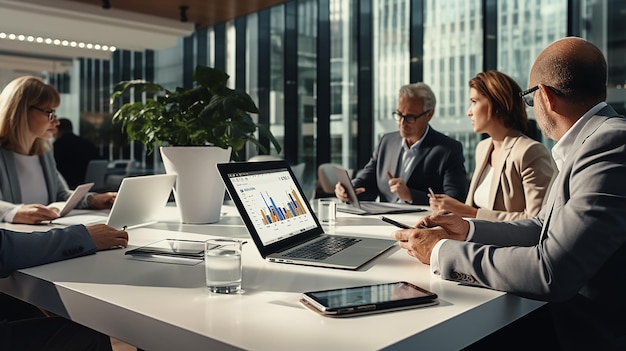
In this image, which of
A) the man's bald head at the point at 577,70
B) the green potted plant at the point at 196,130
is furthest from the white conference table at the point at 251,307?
A: the green potted plant at the point at 196,130

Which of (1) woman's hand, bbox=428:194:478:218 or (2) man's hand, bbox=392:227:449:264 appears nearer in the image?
(2) man's hand, bbox=392:227:449:264

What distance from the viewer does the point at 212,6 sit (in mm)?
5738

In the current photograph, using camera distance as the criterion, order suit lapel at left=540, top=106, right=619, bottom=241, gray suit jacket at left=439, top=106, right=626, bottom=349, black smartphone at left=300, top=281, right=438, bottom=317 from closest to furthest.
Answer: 1. black smartphone at left=300, top=281, right=438, bottom=317
2. gray suit jacket at left=439, top=106, right=626, bottom=349
3. suit lapel at left=540, top=106, right=619, bottom=241

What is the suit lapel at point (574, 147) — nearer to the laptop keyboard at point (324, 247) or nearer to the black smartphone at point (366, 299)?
the black smartphone at point (366, 299)

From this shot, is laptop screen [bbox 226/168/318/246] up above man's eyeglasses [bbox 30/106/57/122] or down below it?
below

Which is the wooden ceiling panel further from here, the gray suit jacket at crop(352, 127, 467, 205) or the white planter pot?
the white planter pot

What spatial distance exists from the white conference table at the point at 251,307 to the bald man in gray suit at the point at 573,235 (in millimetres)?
66

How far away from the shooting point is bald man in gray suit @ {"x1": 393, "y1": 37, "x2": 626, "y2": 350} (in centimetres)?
119

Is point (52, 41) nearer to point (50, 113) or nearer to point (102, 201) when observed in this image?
point (50, 113)

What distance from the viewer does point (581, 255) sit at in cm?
119

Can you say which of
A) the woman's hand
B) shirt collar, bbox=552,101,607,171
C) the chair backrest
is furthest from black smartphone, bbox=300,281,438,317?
the chair backrest

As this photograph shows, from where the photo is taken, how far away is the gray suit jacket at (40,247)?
1450 mm

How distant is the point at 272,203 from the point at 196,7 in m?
4.57

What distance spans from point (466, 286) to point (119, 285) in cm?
81
